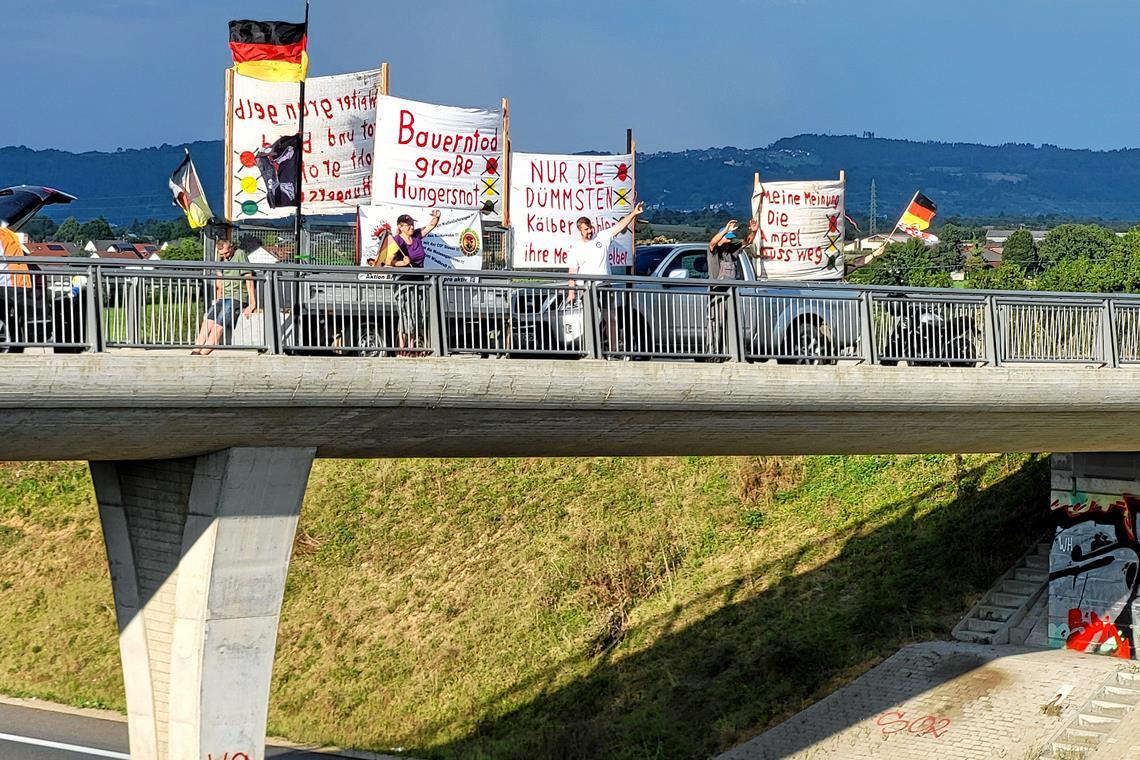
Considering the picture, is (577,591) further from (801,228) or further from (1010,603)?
(801,228)

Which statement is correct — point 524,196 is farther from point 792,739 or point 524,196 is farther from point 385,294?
point 792,739

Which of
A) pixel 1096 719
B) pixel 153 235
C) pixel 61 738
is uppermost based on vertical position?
pixel 153 235

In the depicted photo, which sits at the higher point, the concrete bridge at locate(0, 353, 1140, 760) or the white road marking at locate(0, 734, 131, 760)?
the concrete bridge at locate(0, 353, 1140, 760)

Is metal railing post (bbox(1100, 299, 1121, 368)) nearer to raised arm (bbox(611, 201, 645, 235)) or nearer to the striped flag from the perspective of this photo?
the striped flag

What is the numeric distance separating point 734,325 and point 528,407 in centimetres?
314

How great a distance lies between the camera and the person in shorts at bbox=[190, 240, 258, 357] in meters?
16.0

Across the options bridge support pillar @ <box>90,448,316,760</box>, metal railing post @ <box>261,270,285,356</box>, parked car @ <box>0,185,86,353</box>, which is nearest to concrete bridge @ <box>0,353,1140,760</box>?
bridge support pillar @ <box>90,448,316,760</box>

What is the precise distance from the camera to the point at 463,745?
1045 inches

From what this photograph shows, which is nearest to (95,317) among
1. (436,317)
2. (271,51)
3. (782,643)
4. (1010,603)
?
(436,317)

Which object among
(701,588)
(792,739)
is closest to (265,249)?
(792,739)

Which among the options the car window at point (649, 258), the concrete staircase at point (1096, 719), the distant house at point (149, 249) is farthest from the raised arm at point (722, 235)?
the distant house at point (149, 249)

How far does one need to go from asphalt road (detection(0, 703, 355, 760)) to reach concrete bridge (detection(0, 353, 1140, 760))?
955cm

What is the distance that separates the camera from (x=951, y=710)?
79.5ft

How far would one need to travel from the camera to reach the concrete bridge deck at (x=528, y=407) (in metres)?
14.8
